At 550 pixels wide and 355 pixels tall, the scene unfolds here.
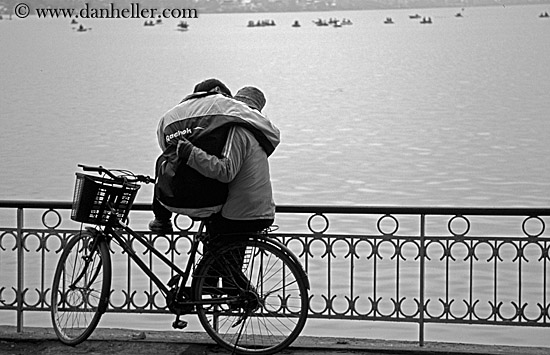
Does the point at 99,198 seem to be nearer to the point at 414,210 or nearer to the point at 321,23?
the point at 414,210

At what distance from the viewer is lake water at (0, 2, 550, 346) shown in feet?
93.4

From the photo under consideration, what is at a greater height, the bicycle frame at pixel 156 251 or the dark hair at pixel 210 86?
the dark hair at pixel 210 86

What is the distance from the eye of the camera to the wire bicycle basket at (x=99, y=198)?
20.6 ft

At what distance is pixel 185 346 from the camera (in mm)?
6602

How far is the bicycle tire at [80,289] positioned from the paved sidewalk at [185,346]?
0.11 m

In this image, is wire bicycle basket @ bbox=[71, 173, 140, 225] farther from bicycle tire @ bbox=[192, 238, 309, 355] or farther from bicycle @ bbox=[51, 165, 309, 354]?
bicycle tire @ bbox=[192, 238, 309, 355]

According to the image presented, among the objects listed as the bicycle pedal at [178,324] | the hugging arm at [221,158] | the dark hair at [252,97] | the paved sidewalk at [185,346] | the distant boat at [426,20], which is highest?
the distant boat at [426,20]

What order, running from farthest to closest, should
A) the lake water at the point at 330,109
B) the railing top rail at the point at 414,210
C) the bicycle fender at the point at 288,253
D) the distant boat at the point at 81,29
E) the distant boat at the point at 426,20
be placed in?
the distant boat at the point at 426,20, the distant boat at the point at 81,29, the lake water at the point at 330,109, the railing top rail at the point at 414,210, the bicycle fender at the point at 288,253

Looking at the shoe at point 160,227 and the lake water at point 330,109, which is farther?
the lake water at point 330,109

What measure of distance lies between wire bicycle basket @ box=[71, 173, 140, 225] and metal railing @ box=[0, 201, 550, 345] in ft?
1.20

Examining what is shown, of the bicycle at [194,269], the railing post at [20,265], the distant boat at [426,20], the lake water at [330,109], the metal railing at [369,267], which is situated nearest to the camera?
the bicycle at [194,269]

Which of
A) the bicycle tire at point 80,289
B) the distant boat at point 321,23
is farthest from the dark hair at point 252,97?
the distant boat at point 321,23

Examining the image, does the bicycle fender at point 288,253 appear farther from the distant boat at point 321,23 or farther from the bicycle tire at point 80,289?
the distant boat at point 321,23

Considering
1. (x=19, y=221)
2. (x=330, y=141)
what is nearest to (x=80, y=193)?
(x=19, y=221)
